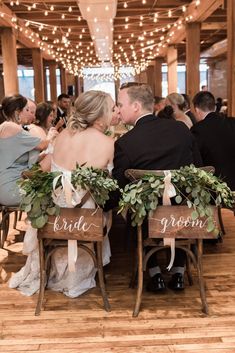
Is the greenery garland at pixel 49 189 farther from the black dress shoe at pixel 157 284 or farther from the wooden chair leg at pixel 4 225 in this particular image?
the wooden chair leg at pixel 4 225

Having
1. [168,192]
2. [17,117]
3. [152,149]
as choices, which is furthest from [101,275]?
[17,117]

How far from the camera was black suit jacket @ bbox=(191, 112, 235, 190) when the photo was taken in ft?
12.1

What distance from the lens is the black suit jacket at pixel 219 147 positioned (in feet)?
12.1

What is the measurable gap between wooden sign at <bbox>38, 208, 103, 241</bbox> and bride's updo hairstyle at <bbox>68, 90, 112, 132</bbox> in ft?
1.95

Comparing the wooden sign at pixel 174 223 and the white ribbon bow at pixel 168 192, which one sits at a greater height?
the white ribbon bow at pixel 168 192

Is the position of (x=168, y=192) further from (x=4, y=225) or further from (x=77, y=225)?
(x=4, y=225)

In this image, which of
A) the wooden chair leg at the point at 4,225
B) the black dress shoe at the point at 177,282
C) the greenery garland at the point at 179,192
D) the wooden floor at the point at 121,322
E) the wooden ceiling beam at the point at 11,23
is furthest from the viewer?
the wooden ceiling beam at the point at 11,23

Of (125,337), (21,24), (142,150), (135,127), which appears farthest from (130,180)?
(21,24)

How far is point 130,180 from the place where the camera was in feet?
8.76

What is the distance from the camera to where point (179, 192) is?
8.47ft

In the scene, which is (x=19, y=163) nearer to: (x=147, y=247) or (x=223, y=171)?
(x=147, y=247)

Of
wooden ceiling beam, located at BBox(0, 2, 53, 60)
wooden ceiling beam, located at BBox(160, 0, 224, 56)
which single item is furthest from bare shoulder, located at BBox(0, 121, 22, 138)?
wooden ceiling beam, located at BBox(0, 2, 53, 60)

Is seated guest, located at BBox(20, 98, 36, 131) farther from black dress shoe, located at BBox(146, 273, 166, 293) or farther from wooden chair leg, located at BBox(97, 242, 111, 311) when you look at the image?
black dress shoe, located at BBox(146, 273, 166, 293)

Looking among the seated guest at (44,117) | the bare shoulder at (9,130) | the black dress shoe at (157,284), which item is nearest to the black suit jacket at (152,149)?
the black dress shoe at (157,284)
